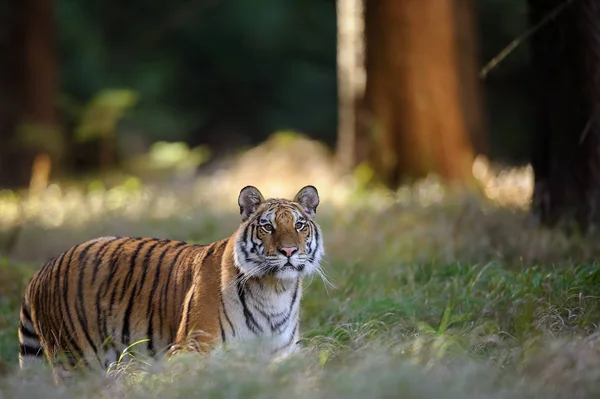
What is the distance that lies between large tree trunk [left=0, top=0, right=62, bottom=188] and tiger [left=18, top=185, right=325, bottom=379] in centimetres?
1054

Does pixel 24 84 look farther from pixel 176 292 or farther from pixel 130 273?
pixel 176 292

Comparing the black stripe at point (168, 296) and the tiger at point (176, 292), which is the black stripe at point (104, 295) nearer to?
the tiger at point (176, 292)

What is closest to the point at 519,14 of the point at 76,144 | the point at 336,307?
the point at 76,144

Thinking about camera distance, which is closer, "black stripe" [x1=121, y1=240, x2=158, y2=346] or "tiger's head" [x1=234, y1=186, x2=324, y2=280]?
"tiger's head" [x1=234, y1=186, x2=324, y2=280]

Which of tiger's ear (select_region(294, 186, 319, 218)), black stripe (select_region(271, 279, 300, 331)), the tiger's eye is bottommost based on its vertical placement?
black stripe (select_region(271, 279, 300, 331))

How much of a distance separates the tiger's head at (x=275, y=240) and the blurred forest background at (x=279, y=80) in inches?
93.3

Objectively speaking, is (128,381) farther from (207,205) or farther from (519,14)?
(519,14)

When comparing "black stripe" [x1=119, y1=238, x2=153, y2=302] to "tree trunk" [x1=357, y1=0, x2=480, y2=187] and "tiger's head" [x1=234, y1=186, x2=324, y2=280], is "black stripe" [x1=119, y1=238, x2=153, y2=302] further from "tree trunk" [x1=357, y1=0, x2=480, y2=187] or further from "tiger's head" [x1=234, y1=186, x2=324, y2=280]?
"tree trunk" [x1=357, y1=0, x2=480, y2=187]

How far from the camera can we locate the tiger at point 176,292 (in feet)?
15.8

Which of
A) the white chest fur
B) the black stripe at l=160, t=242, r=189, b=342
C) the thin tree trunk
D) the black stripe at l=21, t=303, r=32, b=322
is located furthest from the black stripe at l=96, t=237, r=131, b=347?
the thin tree trunk

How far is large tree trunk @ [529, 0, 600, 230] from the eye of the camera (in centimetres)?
703

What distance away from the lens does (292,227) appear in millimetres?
4883

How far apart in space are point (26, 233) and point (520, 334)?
5367 millimetres

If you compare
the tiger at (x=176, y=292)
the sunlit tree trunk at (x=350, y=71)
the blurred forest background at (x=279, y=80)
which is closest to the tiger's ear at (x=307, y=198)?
the tiger at (x=176, y=292)
